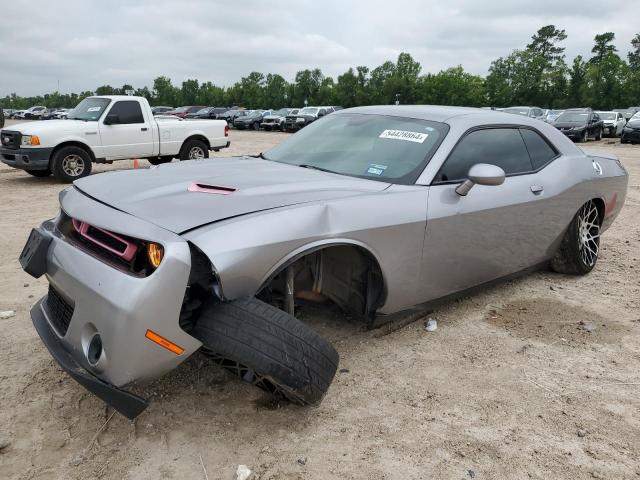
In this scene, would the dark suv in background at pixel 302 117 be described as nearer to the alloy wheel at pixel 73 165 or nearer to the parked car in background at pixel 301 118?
the parked car in background at pixel 301 118

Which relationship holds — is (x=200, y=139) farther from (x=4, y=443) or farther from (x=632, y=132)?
(x=632, y=132)

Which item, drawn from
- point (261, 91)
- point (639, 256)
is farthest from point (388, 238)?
point (261, 91)

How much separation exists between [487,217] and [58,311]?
2.59 m

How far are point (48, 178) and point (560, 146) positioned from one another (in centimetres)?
991

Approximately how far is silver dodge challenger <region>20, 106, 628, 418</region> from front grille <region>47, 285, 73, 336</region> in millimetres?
11

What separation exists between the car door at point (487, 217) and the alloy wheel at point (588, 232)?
45 cm

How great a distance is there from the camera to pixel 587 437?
100.0 inches

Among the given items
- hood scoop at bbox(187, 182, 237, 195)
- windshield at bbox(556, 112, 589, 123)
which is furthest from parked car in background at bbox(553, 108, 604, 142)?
hood scoop at bbox(187, 182, 237, 195)

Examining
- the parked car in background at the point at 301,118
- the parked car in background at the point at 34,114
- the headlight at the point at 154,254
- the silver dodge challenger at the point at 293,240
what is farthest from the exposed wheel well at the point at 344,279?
the parked car in background at the point at 34,114

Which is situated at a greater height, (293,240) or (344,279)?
(293,240)

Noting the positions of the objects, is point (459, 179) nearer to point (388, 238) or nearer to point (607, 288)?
point (388, 238)

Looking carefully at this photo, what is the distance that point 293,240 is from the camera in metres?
2.55

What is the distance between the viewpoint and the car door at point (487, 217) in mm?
3295

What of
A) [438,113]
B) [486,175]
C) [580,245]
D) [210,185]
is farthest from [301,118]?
[210,185]
